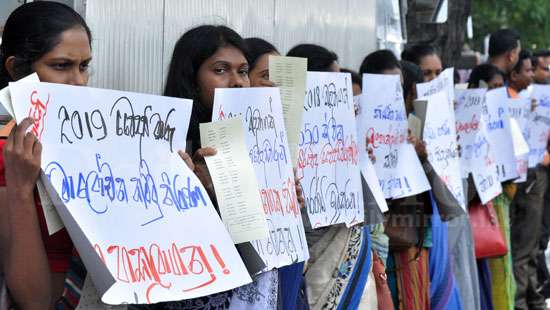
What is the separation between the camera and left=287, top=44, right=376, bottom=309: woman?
4254mm

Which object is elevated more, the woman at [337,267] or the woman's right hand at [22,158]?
the woman's right hand at [22,158]

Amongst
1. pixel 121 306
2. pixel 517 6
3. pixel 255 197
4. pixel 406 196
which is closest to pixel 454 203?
pixel 406 196

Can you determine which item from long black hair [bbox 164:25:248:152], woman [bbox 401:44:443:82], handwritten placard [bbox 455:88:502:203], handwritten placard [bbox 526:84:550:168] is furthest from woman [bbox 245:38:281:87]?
handwritten placard [bbox 526:84:550:168]

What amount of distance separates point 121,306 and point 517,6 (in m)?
16.2

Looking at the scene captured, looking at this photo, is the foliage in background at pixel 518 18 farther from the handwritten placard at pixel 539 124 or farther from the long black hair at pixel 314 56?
the long black hair at pixel 314 56

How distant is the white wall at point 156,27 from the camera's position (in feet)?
12.5

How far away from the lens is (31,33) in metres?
2.89

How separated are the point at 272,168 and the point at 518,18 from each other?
1566 centimetres

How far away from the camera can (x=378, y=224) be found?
4.92 m

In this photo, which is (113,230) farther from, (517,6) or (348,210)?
(517,6)

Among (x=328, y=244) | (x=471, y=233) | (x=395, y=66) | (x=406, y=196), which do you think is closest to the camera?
(x=328, y=244)

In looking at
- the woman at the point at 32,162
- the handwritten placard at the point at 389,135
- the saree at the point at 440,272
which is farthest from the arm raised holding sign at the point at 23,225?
the saree at the point at 440,272

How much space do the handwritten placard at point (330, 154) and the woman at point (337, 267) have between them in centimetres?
8

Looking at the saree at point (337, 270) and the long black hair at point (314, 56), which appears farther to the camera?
the long black hair at point (314, 56)
